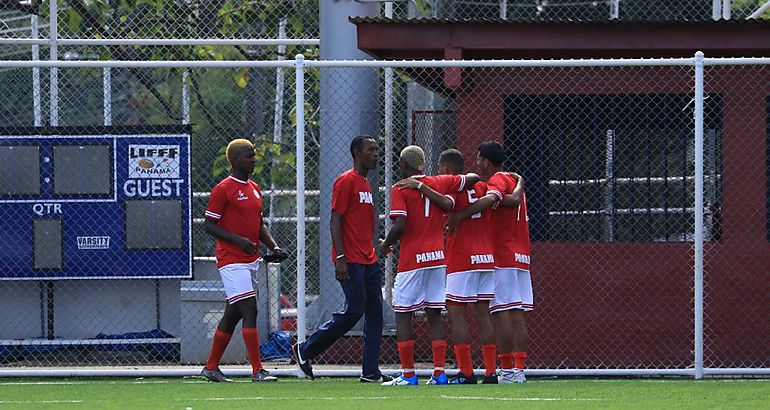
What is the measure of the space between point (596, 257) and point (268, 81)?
10.1m

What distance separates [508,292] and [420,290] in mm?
700

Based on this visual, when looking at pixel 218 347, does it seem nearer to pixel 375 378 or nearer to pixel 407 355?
pixel 375 378

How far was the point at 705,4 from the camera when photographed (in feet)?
70.4

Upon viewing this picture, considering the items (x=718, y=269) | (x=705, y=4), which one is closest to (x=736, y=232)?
(x=718, y=269)

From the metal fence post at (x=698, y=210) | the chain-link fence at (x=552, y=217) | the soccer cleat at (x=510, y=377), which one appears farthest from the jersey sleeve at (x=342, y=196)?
the metal fence post at (x=698, y=210)

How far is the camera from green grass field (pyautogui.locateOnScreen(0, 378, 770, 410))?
9109 millimetres

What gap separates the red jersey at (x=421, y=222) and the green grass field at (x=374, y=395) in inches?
35.8

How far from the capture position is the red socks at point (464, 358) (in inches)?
415

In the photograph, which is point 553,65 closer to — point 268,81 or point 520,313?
point 520,313

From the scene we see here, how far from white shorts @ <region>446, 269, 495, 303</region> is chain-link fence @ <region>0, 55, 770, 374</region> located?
4.10 ft

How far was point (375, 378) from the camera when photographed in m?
11.0

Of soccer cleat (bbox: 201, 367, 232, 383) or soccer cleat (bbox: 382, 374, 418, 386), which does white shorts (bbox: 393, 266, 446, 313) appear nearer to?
soccer cleat (bbox: 382, 374, 418, 386)

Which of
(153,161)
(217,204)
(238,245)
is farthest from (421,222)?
(153,161)

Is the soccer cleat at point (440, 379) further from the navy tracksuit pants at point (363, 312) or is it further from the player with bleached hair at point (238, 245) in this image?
the player with bleached hair at point (238, 245)
